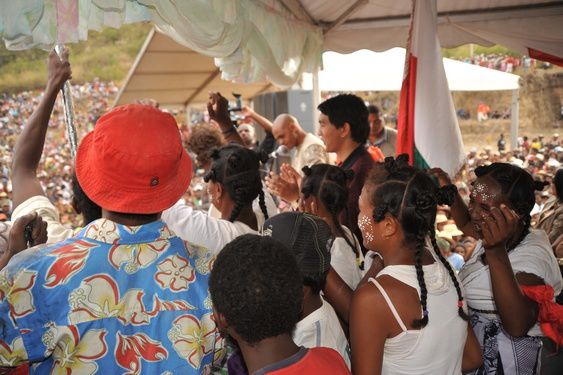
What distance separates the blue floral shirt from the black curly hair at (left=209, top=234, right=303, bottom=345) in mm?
101

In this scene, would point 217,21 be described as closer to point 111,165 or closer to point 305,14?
point 111,165

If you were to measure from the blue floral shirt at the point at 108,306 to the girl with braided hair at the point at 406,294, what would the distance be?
49 centimetres

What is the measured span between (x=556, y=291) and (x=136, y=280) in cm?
171

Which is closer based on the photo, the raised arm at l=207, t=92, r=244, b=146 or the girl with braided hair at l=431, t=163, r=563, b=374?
the girl with braided hair at l=431, t=163, r=563, b=374

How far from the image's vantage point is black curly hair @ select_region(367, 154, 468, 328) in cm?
166

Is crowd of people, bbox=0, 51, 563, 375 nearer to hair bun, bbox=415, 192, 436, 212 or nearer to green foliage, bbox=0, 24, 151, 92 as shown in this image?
hair bun, bbox=415, 192, 436, 212

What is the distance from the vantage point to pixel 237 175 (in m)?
2.37


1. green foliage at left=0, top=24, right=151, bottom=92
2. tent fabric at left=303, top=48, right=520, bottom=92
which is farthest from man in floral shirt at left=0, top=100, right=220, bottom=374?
green foliage at left=0, top=24, right=151, bottom=92

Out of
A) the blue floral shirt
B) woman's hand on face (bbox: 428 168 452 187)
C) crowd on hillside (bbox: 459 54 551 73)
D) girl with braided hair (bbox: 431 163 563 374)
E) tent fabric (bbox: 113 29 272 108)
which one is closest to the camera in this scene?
the blue floral shirt

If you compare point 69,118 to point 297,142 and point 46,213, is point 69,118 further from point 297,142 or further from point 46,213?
point 297,142

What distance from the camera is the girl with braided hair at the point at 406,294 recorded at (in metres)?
1.50

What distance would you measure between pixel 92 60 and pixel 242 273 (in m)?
39.5

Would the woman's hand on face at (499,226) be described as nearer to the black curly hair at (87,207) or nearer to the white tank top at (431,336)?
the white tank top at (431,336)

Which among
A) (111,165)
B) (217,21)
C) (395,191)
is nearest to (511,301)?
(395,191)
